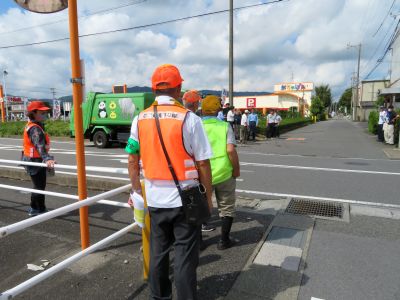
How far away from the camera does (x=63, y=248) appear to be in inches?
149

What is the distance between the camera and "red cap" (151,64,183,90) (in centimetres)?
230

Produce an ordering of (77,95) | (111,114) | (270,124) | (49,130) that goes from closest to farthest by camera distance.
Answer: (77,95) < (111,114) < (270,124) < (49,130)

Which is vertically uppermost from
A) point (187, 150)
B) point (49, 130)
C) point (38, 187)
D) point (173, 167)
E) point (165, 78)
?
point (165, 78)

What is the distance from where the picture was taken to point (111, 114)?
15.4m

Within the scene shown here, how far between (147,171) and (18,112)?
105744 millimetres

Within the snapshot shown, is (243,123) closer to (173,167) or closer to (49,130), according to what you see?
(49,130)

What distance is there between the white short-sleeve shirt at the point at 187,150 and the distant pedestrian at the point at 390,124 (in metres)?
14.4

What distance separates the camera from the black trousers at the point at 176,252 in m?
2.31

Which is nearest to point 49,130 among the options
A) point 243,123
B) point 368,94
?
point 243,123

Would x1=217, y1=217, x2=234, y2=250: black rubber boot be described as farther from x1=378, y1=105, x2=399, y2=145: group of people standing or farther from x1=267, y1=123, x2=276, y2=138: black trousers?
x1=267, y1=123, x2=276, y2=138: black trousers

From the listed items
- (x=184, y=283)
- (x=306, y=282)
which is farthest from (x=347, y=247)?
(x=184, y=283)

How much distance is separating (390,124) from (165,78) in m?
14.8

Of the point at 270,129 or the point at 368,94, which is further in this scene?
the point at 368,94

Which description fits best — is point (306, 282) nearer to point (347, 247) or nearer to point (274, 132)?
point (347, 247)
